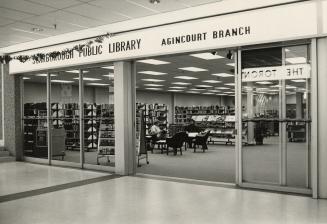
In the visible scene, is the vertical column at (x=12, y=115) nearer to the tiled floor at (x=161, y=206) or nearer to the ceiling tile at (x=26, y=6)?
the ceiling tile at (x=26, y=6)

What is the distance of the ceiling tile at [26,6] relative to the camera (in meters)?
5.21

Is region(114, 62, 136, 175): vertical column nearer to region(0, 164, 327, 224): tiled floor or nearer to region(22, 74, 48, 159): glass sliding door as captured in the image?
region(0, 164, 327, 224): tiled floor

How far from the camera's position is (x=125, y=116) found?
276 inches

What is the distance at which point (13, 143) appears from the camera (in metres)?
9.44

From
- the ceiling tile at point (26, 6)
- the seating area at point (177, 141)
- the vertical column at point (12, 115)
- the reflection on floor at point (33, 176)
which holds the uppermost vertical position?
the ceiling tile at point (26, 6)

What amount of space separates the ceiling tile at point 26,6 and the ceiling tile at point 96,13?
397 millimetres

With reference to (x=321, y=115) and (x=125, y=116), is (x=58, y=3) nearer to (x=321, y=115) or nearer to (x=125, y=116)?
(x=125, y=116)

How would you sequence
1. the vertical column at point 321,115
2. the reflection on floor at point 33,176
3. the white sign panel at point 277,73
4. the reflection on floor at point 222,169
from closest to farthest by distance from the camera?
1. the vertical column at point 321,115
2. the white sign panel at point 277,73
3. the reflection on floor at point 33,176
4. the reflection on floor at point 222,169

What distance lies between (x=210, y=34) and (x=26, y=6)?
315cm

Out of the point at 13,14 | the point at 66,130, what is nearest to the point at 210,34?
the point at 13,14

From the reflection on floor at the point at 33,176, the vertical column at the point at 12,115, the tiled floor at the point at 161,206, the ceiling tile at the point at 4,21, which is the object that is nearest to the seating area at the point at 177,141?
the reflection on floor at the point at 33,176

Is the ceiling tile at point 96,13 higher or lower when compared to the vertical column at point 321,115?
higher

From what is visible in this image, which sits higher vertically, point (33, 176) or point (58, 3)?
point (58, 3)

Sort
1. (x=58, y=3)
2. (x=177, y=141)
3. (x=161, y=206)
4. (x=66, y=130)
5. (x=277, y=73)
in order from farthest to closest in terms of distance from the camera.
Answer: (x=66, y=130) → (x=177, y=141) → (x=277, y=73) → (x=58, y=3) → (x=161, y=206)
